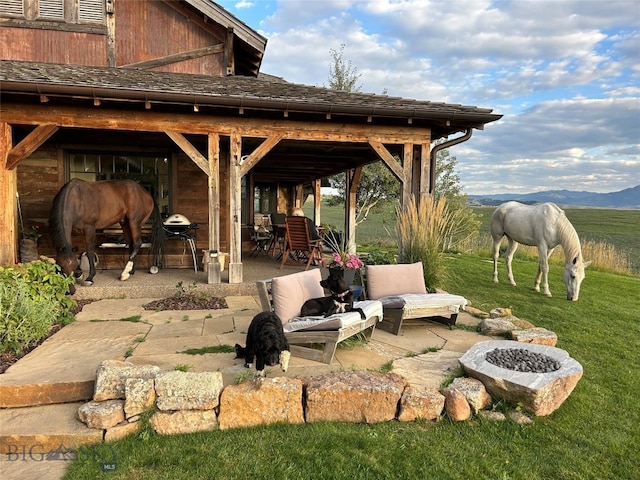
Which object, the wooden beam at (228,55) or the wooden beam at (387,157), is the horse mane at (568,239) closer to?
the wooden beam at (387,157)

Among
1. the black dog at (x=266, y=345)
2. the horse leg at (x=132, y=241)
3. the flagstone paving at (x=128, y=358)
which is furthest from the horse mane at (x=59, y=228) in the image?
the black dog at (x=266, y=345)

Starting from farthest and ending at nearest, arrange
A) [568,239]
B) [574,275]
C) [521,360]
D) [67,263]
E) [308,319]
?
[568,239] < [574,275] < [67,263] < [308,319] < [521,360]

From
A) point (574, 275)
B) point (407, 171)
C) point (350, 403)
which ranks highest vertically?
point (407, 171)

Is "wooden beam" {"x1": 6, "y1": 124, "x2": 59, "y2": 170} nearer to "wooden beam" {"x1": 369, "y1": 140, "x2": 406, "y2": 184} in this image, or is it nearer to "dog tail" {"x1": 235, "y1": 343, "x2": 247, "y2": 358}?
"dog tail" {"x1": 235, "y1": 343, "x2": 247, "y2": 358}

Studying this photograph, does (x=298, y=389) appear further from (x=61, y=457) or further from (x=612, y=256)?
(x=612, y=256)

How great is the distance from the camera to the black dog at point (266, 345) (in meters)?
2.83

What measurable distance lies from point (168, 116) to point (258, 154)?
1.37 metres

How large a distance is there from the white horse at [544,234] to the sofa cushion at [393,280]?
317 centimetres

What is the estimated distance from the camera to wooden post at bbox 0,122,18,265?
5293 millimetres

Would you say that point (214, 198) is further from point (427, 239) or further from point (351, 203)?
point (351, 203)

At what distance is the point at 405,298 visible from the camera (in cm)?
425

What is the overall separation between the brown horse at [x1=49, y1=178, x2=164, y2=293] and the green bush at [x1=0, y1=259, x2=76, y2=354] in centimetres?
60

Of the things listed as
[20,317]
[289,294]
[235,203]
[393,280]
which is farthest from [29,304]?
[393,280]

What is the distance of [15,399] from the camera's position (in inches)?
106
